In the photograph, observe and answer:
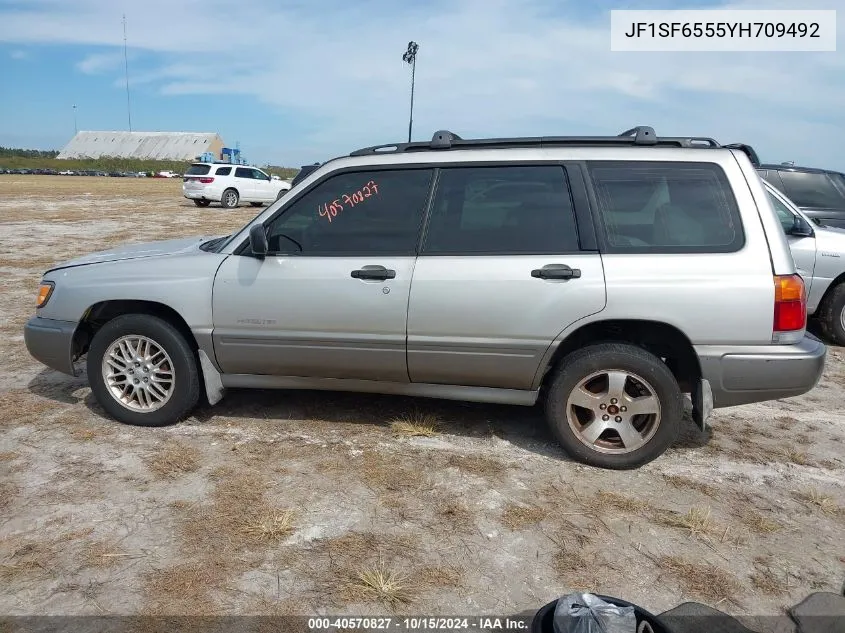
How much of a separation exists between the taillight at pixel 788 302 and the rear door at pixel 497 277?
0.91 m

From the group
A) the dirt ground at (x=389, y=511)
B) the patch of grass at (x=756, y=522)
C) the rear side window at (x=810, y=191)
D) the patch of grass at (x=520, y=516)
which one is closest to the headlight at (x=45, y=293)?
the dirt ground at (x=389, y=511)

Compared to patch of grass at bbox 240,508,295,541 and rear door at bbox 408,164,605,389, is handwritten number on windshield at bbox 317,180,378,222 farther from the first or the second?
patch of grass at bbox 240,508,295,541

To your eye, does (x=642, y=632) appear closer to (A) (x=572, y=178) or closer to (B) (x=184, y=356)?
(A) (x=572, y=178)

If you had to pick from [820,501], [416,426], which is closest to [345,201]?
[416,426]

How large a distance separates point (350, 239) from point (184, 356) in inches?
51.1

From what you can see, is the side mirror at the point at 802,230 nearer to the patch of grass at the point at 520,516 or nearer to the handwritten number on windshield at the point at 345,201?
the handwritten number on windshield at the point at 345,201

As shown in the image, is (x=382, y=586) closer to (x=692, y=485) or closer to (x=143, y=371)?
(x=692, y=485)

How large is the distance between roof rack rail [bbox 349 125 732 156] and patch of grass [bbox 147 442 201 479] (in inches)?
81.4

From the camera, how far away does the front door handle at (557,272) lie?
145 inches

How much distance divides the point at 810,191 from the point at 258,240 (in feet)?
25.9

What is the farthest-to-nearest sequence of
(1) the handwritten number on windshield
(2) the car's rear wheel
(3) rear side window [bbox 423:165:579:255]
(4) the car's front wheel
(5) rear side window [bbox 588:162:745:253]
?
(2) the car's rear wheel, (4) the car's front wheel, (1) the handwritten number on windshield, (3) rear side window [bbox 423:165:579:255], (5) rear side window [bbox 588:162:745:253]

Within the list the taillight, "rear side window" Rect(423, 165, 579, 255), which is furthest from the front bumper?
the taillight

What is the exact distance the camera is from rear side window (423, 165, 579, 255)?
12.5 feet

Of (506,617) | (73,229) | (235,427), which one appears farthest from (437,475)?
(73,229)
